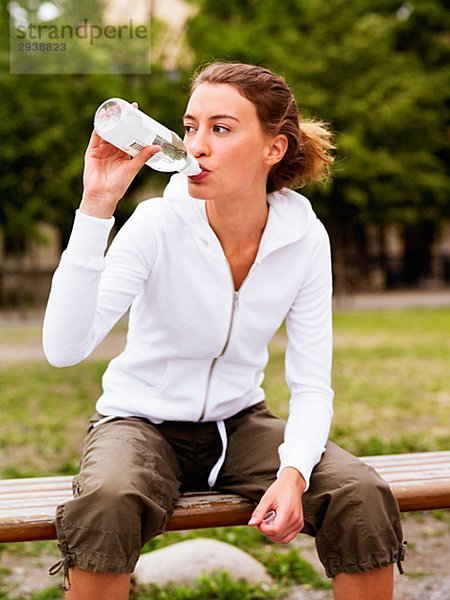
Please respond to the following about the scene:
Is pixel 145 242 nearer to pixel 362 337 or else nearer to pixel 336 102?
pixel 362 337

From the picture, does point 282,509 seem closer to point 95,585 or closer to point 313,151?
point 95,585

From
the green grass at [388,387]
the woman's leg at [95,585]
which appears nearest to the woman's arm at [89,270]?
the woman's leg at [95,585]

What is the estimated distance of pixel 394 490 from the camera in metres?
2.87

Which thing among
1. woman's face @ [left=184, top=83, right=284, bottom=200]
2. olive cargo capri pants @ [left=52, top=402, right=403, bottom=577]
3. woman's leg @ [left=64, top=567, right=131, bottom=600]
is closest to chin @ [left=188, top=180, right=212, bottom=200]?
woman's face @ [left=184, top=83, right=284, bottom=200]

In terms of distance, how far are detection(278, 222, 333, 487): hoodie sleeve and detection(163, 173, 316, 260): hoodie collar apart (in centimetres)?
10

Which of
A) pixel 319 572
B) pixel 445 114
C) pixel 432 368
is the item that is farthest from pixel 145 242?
pixel 445 114

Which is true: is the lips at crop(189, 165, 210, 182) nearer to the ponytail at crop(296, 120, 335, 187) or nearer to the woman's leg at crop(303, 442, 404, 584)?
the ponytail at crop(296, 120, 335, 187)

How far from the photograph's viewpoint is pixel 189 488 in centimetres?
298

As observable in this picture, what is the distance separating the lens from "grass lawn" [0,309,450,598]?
6262mm

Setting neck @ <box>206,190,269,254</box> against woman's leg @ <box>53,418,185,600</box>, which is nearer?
woman's leg @ <box>53,418,185,600</box>

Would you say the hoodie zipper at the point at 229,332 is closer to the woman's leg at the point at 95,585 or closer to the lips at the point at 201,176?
the lips at the point at 201,176

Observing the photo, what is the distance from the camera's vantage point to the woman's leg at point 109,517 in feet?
7.64

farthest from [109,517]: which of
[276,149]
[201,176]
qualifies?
[276,149]

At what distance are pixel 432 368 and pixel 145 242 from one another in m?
8.06
